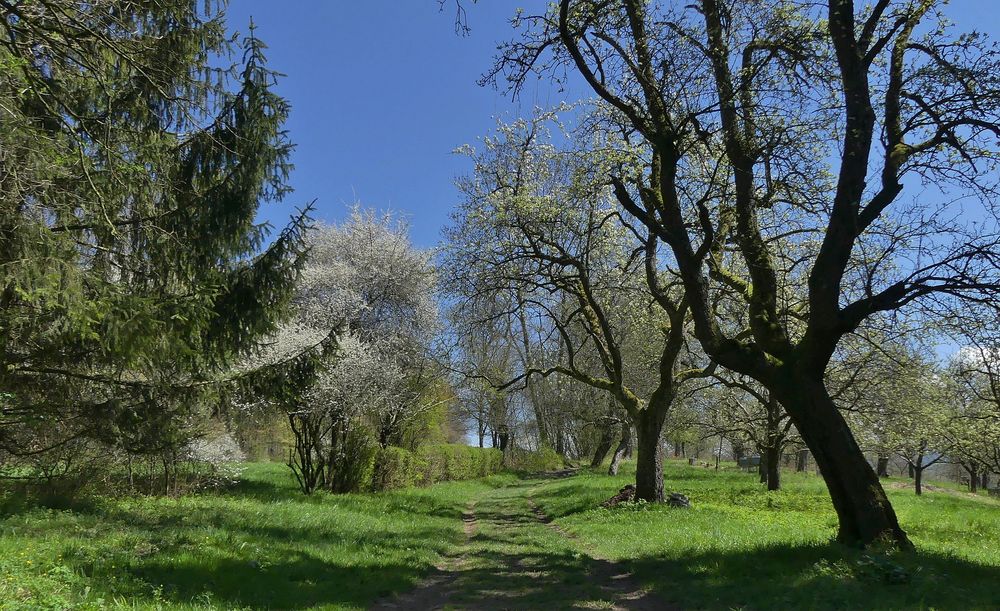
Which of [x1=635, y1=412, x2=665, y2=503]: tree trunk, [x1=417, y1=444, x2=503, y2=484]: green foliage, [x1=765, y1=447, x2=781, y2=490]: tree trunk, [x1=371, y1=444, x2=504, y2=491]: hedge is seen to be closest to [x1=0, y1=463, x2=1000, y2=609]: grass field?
[x1=635, y1=412, x2=665, y2=503]: tree trunk

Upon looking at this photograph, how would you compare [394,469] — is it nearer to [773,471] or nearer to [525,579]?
[525,579]

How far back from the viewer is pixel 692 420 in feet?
83.2

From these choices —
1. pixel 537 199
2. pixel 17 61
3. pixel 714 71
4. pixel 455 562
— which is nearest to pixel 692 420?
pixel 537 199

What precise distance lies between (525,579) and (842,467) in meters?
4.67

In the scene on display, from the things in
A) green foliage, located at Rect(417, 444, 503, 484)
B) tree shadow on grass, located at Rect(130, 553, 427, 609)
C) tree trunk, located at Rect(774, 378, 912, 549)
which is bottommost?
green foliage, located at Rect(417, 444, 503, 484)

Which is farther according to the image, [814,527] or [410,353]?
[410,353]

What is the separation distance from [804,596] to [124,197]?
10025 mm

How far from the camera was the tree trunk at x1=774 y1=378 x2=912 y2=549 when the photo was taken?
24.7 ft

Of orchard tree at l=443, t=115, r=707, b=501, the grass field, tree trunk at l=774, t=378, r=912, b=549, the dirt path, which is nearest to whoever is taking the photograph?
the grass field

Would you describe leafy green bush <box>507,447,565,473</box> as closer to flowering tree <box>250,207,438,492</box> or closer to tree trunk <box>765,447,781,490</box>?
flowering tree <box>250,207,438,492</box>

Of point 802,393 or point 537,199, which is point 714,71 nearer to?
point 802,393

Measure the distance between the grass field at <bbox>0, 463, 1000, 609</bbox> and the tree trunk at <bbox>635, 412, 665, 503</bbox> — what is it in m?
0.95

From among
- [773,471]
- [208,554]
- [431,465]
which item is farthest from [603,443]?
[208,554]

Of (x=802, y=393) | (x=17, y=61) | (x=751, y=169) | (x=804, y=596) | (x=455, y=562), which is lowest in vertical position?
(x=455, y=562)
